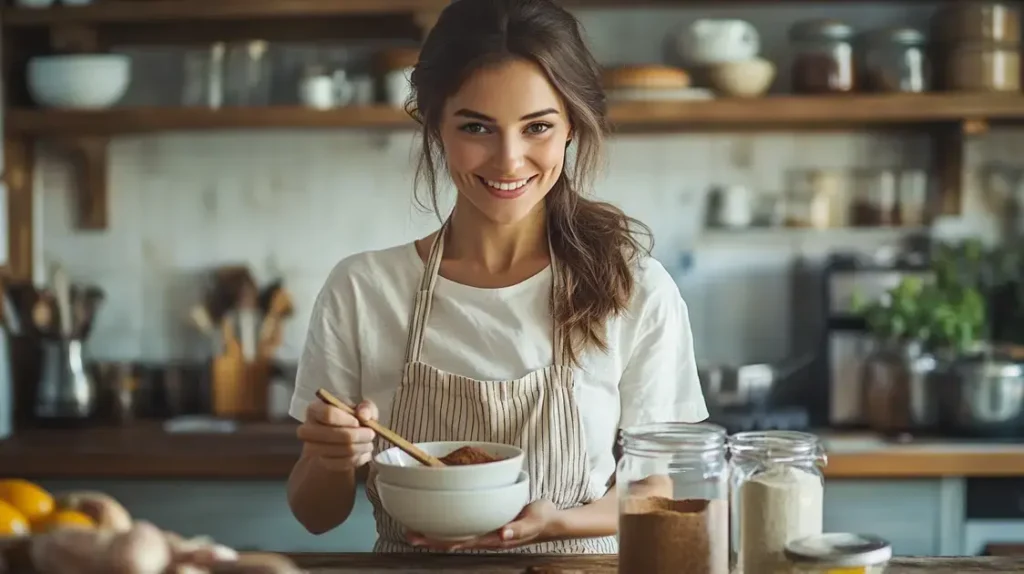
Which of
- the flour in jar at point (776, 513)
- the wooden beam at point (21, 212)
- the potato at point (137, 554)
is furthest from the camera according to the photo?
the wooden beam at point (21, 212)

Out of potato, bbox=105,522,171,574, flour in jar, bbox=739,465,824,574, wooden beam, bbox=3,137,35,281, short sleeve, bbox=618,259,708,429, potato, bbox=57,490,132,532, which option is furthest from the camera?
wooden beam, bbox=3,137,35,281

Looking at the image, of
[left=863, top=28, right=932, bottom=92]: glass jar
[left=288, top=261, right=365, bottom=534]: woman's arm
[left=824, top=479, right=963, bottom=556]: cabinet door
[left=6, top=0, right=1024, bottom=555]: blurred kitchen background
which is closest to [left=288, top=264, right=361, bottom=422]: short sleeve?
[left=288, top=261, right=365, bottom=534]: woman's arm

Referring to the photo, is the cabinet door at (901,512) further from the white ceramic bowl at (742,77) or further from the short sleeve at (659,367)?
the short sleeve at (659,367)

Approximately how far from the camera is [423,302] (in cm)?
171

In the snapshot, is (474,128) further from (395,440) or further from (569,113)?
(395,440)

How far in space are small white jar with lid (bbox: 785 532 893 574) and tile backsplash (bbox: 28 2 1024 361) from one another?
224cm

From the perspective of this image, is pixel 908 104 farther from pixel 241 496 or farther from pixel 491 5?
pixel 241 496

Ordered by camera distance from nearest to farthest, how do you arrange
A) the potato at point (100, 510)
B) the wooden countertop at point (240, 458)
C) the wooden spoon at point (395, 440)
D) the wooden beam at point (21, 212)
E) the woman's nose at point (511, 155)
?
the potato at point (100, 510) < the wooden spoon at point (395, 440) < the woman's nose at point (511, 155) < the wooden countertop at point (240, 458) < the wooden beam at point (21, 212)

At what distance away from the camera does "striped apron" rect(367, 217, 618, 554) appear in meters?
1.59

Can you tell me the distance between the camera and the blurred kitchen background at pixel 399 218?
10.1 ft

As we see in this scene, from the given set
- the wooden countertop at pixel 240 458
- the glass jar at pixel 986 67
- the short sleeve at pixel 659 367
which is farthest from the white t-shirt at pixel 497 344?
the glass jar at pixel 986 67

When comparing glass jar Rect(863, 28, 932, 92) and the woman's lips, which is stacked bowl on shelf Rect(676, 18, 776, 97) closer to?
glass jar Rect(863, 28, 932, 92)

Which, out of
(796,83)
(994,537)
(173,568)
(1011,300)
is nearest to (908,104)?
(796,83)

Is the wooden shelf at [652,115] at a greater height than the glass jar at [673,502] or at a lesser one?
greater
